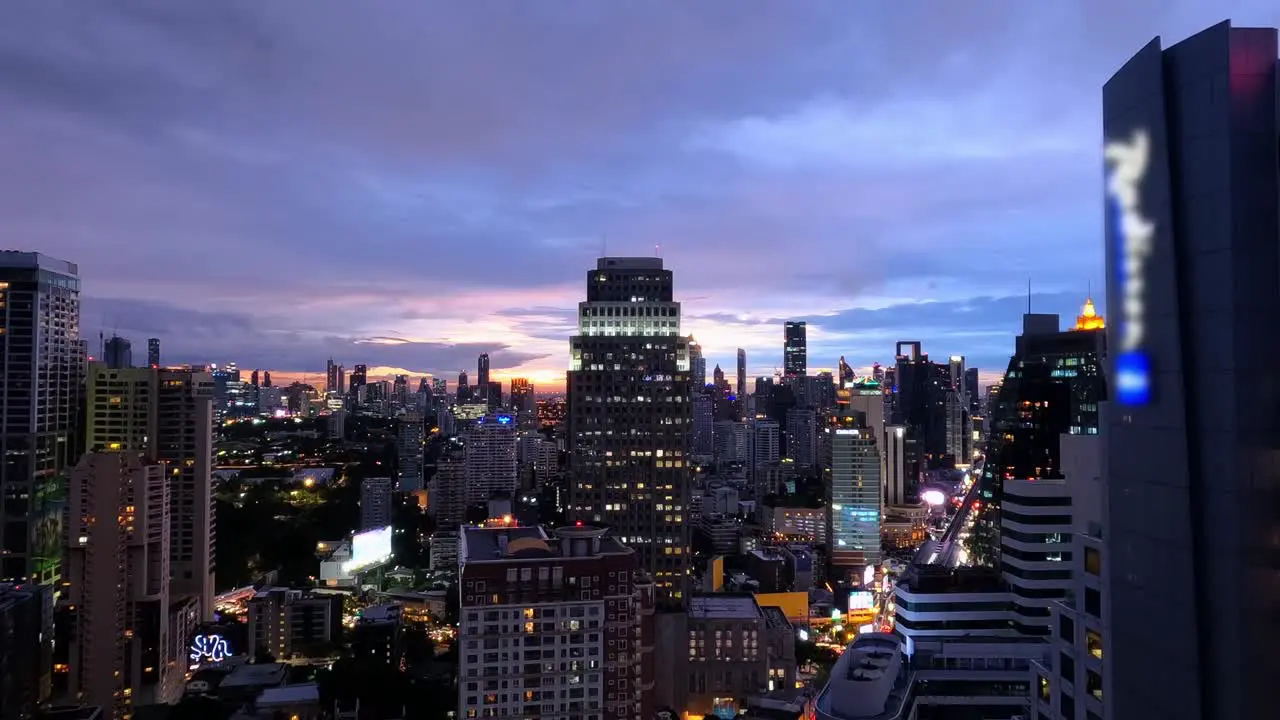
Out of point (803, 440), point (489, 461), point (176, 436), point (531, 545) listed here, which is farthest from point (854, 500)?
point (176, 436)

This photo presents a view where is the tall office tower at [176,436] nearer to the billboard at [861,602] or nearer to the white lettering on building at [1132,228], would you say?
the billboard at [861,602]

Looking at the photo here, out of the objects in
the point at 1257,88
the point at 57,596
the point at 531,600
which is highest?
the point at 1257,88

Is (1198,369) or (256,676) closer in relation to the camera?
(1198,369)

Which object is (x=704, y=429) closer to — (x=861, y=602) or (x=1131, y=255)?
(x=861, y=602)

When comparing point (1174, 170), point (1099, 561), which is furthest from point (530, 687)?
point (1174, 170)

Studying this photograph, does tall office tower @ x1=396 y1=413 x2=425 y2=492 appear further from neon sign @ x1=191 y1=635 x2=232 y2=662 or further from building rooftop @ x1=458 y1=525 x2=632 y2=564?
building rooftop @ x1=458 y1=525 x2=632 y2=564

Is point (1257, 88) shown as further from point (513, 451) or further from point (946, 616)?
point (513, 451)

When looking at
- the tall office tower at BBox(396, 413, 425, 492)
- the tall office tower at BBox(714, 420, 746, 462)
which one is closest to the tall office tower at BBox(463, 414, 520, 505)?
the tall office tower at BBox(396, 413, 425, 492)
